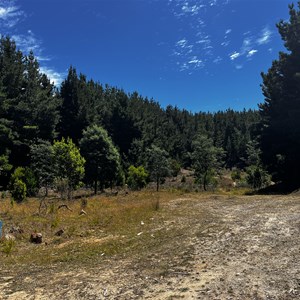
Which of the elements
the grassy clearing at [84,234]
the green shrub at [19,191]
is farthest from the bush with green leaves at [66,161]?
the grassy clearing at [84,234]

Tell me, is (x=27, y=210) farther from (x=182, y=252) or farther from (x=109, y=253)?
(x=182, y=252)

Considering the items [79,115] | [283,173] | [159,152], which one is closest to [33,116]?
[79,115]

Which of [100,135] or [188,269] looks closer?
[188,269]

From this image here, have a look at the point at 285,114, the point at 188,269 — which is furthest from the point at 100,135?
the point at 188,269

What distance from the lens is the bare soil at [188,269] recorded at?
6430mm

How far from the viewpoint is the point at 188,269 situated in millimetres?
7676

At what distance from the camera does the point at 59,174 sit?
90.5 ft

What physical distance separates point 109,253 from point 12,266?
275 cm

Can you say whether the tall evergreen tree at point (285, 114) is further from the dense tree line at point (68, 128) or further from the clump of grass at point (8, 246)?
the clump of grass at point (8, 246)

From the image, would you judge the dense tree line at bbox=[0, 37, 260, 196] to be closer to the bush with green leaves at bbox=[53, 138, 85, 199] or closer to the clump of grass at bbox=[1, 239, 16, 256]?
the bush with green leaves at bbox=[53, 138, 85, 199]

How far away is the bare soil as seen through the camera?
21.1 ft

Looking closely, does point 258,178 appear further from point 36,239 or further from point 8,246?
point 8,246

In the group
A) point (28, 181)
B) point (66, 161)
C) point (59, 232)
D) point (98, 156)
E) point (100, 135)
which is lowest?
point (59, 232)

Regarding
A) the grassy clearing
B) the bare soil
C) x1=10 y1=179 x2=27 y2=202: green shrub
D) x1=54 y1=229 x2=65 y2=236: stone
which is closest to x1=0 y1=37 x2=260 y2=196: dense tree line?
x1=10 y1=179 x2=27 y2=202: green shrub
